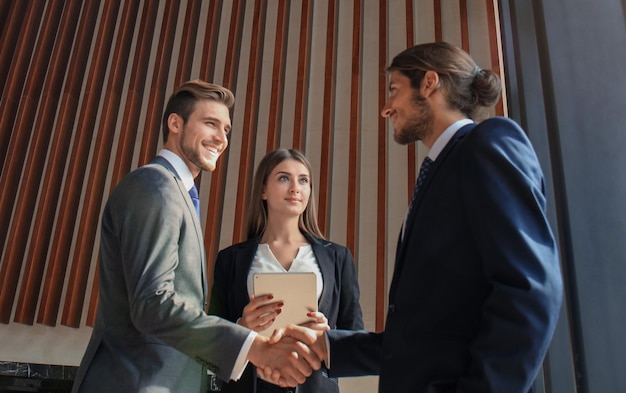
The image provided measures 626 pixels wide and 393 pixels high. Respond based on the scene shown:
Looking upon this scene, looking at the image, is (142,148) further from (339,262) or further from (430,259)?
(430,259)

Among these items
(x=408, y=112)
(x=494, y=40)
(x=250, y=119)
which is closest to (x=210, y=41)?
(x=250, y=119)

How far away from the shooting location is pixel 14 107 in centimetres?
448

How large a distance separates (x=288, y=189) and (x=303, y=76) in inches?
78.6

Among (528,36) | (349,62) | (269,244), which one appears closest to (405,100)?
(269,244)

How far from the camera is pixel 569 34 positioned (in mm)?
2164

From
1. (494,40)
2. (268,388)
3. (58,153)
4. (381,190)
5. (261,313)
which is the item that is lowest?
(268,388)

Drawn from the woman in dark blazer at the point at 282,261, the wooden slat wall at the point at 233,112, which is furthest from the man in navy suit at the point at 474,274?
the wooden slat wall at the point at 233,112

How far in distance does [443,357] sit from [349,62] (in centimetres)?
326

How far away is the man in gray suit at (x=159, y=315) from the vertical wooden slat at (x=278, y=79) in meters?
2.35

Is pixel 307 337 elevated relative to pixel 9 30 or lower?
lower

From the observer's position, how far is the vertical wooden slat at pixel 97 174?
387 centimetres

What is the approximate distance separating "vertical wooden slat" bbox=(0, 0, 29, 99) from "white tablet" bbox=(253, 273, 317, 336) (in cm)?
373

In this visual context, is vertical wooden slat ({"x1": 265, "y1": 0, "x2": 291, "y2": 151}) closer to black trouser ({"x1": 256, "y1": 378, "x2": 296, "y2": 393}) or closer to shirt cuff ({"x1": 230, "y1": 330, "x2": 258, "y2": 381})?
black trouser ({"x1": 256, "y1": 378, "x2": 296, "y2": 393})

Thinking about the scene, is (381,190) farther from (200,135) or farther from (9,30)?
(9,30)
